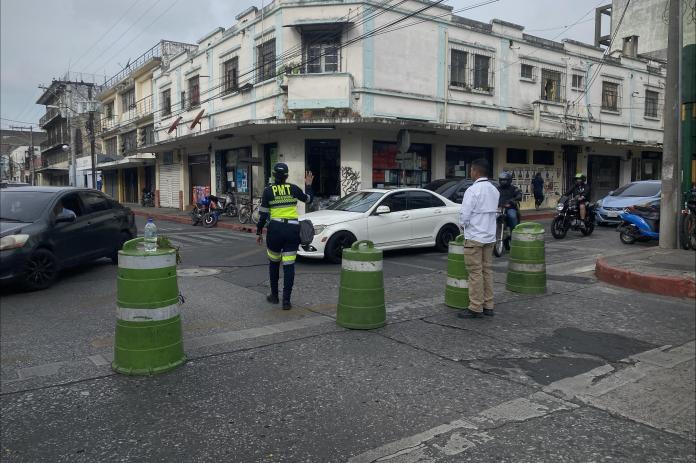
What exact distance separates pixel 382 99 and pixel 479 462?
16.0 meters

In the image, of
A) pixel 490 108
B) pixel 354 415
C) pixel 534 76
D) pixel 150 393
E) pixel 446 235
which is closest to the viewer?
pixel 354 415

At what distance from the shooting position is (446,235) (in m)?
11.8

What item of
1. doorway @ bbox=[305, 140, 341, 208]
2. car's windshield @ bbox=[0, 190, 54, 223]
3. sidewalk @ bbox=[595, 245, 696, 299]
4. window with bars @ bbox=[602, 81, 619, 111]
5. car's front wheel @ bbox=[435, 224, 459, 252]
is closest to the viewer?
sidewalk @ bbox=[595, 245, 696, 299]

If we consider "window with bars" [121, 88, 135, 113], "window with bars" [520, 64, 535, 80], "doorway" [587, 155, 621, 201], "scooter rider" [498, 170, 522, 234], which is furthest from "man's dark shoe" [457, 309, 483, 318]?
"window with bars" [121, 88, 135, 113]

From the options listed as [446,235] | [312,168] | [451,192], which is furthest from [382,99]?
[446,235]

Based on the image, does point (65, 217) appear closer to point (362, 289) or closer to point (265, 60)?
point (362, 289)

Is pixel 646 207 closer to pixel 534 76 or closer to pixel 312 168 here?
pixel 312 168

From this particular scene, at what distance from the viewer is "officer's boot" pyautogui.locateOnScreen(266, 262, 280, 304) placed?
6.73 m

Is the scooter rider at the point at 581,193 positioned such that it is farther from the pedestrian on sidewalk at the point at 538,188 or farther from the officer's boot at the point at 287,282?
the officer's boot at the point at 287,282

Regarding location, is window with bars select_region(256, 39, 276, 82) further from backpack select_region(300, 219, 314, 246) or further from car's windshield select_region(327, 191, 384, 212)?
backpack select_region(300, 219, 314, 246)

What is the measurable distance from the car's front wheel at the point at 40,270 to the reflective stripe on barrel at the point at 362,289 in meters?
5.08

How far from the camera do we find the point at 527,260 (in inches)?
283

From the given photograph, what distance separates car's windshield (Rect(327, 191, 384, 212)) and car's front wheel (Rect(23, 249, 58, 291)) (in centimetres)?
539

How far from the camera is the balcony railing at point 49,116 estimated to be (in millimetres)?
57656
